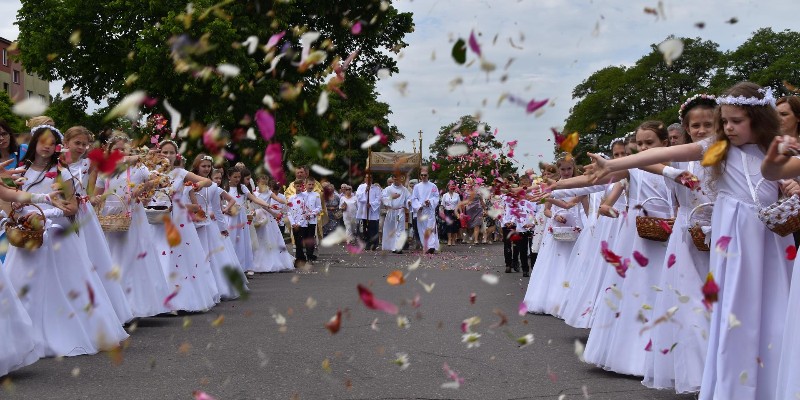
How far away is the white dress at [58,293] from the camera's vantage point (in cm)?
793

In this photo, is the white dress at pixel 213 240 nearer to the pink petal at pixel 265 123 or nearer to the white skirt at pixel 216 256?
the white skirt at pixel 216 256

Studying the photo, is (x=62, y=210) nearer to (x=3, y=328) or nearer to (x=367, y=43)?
Result: (x=3, y=328)

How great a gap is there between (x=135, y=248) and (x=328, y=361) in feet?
12.3

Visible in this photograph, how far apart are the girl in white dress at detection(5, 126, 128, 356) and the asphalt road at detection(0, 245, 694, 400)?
30cm

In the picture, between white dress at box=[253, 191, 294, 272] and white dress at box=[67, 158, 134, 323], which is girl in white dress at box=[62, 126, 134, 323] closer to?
white dress at box=[67, 158, 134, 323]

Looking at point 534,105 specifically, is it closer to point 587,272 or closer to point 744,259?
point 744,259

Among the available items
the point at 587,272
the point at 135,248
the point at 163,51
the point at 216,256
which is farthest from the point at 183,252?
the point at 163,51

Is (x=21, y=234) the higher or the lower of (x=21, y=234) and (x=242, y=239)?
the higher

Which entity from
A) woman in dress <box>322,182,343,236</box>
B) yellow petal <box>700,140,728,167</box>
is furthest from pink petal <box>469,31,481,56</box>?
woman in dress <box>322,182,343,236</box>

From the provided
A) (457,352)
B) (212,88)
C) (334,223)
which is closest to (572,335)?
(457,352)

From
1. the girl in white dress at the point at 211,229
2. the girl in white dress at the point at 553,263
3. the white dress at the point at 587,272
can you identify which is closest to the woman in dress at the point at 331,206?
the girl in white dress at the point at 211,229

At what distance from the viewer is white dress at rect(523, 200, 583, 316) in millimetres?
11352

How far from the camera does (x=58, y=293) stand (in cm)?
813

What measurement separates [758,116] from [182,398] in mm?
3832
